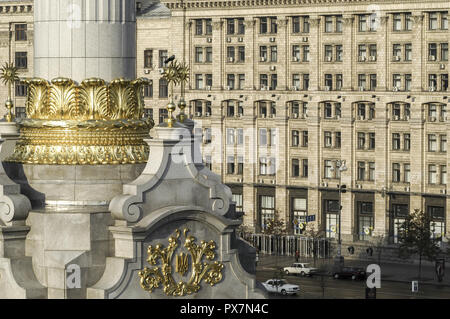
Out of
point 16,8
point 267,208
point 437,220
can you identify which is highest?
point 16,8

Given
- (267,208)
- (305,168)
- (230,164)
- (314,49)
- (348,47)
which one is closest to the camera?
(348,47)

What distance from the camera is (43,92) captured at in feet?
77.5

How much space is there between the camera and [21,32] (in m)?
146

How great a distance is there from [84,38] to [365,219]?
4080 inches

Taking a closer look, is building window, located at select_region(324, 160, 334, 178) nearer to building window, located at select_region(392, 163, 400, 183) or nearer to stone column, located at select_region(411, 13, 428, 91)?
building window, located at select_region(392, 163, 400, 183)

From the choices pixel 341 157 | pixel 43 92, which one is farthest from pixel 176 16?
pixel 43 92

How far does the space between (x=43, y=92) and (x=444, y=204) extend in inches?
3942

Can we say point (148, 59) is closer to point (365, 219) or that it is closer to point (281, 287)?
point (365, 219)

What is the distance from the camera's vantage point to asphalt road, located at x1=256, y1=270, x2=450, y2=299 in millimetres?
98625

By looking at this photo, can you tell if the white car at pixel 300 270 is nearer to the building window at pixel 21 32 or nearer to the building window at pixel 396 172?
the building window at pixel 396 172

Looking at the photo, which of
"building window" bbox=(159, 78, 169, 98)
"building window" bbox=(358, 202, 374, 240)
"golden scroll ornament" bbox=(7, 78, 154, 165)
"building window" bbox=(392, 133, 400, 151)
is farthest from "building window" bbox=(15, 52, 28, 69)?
"golden scroll ornament" bbox=(7, 78, 154, 165)

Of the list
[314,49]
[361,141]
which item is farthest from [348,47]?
[361,141]

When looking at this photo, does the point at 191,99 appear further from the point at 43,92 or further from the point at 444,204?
the point at 43,92

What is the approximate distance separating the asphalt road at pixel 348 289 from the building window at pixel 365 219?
1317cm
